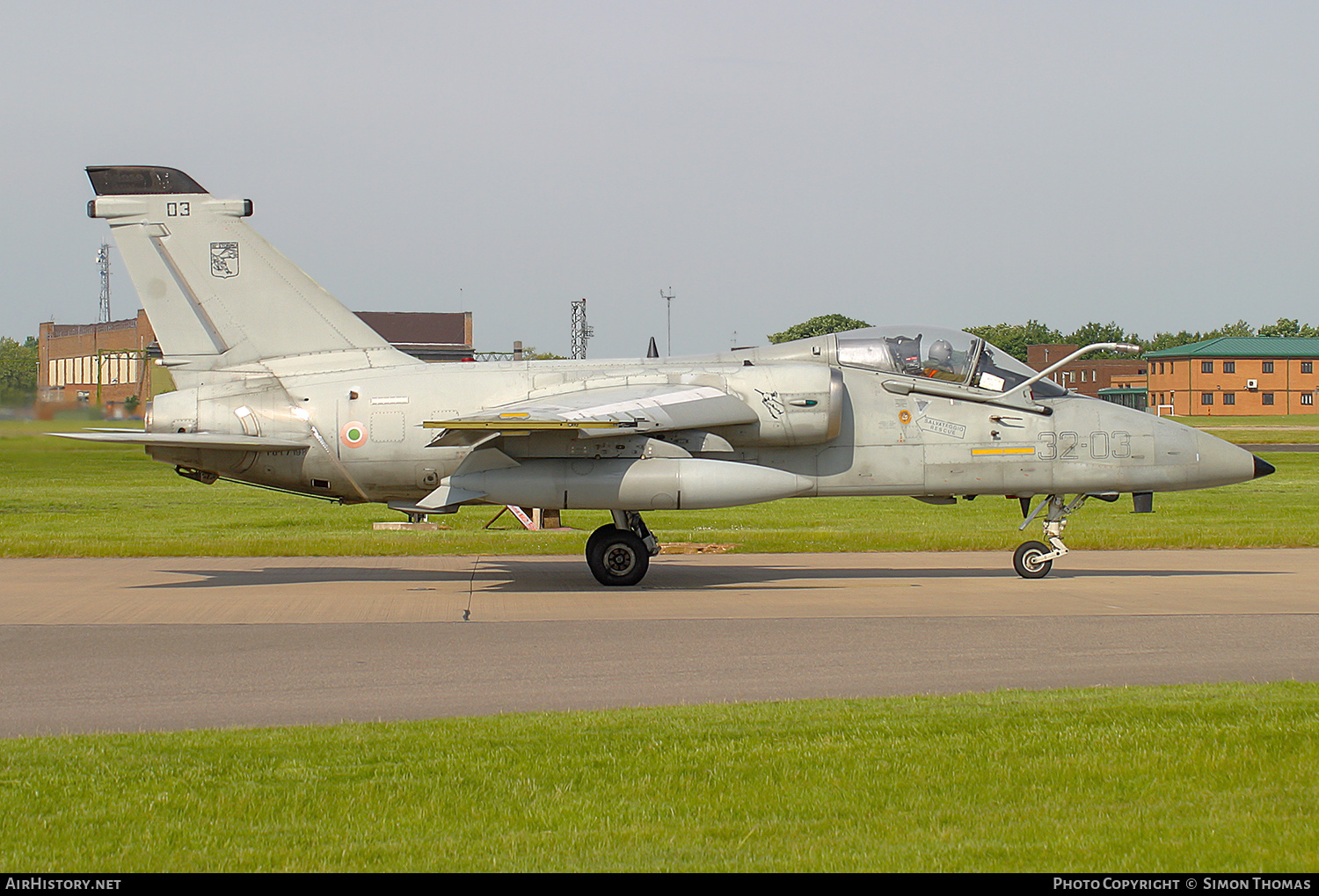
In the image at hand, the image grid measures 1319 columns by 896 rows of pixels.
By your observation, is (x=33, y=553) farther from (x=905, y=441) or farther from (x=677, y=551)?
(x=905, y=441)

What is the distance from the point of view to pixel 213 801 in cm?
554

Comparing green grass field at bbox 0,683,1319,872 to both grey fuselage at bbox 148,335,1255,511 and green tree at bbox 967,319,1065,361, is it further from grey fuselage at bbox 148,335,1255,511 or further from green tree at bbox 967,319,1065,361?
green tree at bbox 967,319,1065,361

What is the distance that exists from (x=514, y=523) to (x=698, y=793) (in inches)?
818

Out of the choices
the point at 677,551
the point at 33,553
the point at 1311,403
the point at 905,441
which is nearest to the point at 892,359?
the point at 905,441

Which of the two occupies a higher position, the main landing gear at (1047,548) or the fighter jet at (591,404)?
the fighter jet at (591,404)

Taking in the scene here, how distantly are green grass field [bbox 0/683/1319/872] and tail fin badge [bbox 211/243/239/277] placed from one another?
31.2ft

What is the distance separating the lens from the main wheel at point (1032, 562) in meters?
15.3

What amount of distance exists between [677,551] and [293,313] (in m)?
6.91

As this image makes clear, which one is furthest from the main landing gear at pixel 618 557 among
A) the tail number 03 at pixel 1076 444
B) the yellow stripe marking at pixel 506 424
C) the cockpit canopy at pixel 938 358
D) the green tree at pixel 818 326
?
the green tree at pixel 818 326

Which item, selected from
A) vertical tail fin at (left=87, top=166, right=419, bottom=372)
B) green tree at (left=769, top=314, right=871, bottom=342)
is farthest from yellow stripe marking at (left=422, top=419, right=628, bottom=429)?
green tree at (left=769, top=314, right=871, bottom=342)

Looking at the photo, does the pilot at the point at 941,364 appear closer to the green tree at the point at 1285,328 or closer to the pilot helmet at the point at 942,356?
the pilot helmet at the point at 942,356

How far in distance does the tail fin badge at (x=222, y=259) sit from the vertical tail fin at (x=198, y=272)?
0.04 ft

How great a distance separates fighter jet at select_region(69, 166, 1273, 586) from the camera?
1458 centimetres

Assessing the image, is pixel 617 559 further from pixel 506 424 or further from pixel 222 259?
pixel 222 259
